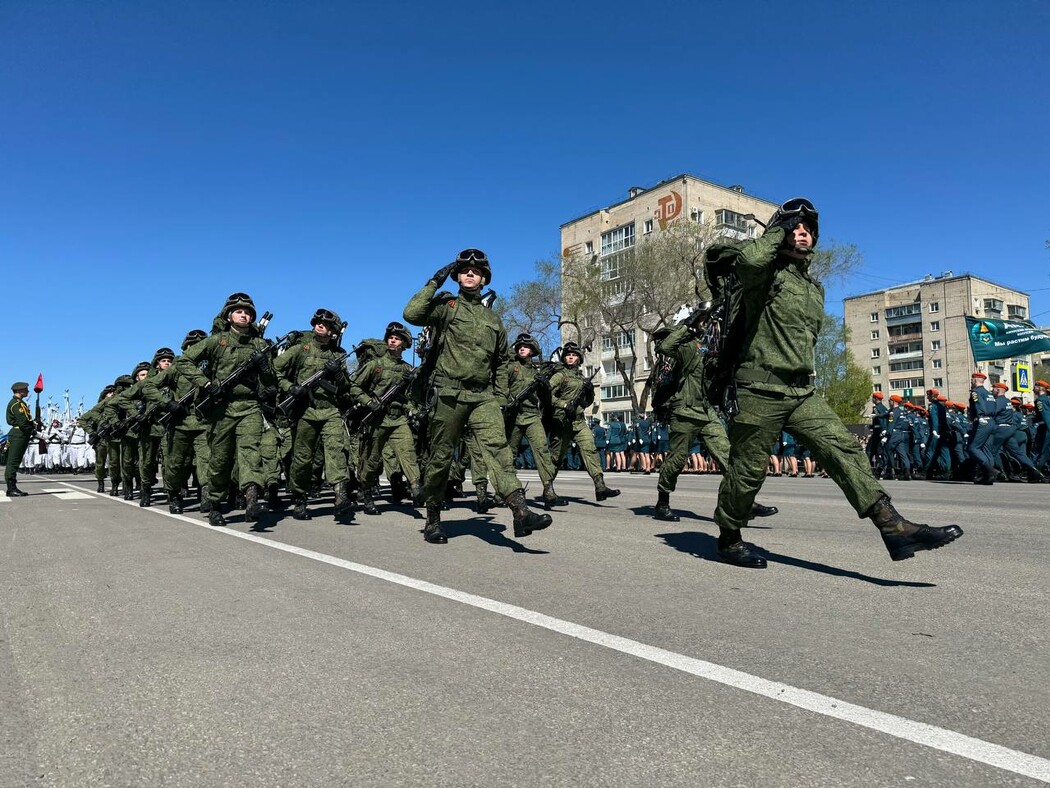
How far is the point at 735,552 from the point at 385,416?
5586 millimetres

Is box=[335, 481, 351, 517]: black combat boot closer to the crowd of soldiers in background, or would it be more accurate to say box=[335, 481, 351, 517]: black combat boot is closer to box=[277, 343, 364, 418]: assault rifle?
box=[277, 343, 364, 418]: assault rifle

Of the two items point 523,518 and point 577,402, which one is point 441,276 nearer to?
point 523,518

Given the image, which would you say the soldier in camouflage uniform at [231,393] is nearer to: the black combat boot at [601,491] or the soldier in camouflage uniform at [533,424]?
the soldier in camouflage uniform at [533,424]

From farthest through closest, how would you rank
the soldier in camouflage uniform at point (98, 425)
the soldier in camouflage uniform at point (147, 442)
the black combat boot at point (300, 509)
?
1. the soldier in camouflage uniform at point (98, 425)
2. the soldier in camouflage uniform at point (147, 442)
3. the black combat boot at point (300, 509)

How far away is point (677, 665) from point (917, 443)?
16603 millimetres

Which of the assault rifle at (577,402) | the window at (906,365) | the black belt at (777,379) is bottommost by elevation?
the black belt at (777,379)

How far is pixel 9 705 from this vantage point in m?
2.68

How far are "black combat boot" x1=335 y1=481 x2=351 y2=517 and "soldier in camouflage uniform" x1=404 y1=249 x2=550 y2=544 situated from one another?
1815 mm

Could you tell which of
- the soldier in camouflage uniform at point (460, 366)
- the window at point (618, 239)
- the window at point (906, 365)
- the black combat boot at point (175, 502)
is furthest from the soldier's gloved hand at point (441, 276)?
the window at point (906, 365)

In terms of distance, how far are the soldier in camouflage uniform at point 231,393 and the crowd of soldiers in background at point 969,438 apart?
42.7ft

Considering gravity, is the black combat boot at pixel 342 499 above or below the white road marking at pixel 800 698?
above

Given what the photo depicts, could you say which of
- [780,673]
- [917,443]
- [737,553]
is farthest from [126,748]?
[917,443]

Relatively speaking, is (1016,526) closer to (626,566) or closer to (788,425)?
(788,425)

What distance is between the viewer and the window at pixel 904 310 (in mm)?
88375
